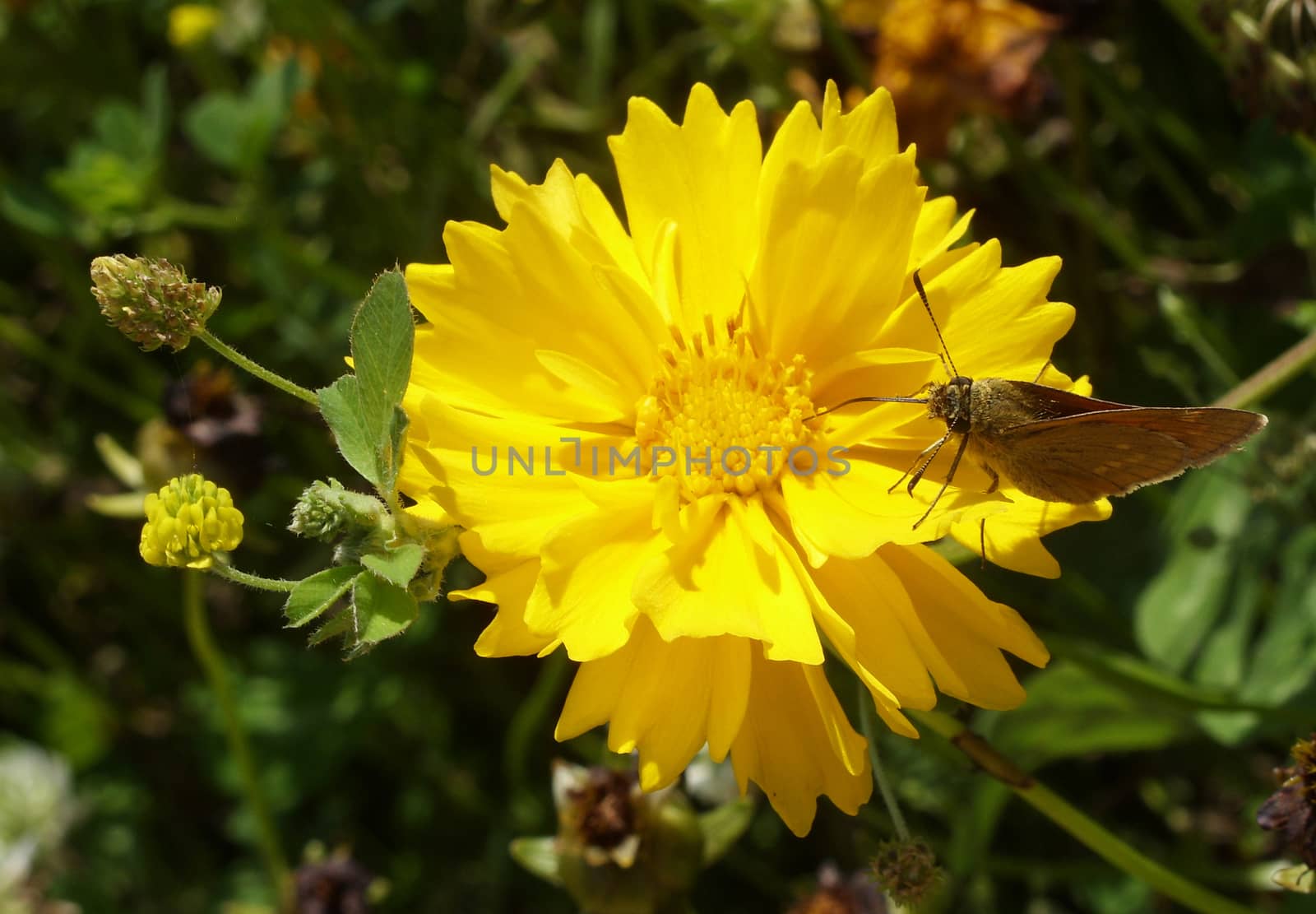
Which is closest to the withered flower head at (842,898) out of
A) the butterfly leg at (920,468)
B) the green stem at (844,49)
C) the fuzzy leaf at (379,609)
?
the butterfly leg at (920,468)

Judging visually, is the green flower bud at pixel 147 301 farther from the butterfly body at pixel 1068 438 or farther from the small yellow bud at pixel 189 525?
the butterfly body at pixel 1068 438

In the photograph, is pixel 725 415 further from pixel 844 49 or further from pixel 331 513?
pixel 844 49

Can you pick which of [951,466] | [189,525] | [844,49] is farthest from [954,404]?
[844,49]

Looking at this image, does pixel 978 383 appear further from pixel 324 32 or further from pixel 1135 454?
pixel 324 32

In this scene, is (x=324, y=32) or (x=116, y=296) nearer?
(x=116, y=296)

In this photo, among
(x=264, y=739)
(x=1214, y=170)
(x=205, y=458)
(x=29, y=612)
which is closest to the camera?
(x=205, y=458)

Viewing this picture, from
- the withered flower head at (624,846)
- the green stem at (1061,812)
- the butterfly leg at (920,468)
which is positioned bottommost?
the withered flower head at (624,846)

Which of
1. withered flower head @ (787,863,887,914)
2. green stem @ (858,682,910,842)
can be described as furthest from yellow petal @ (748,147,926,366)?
withered flower head @ (787,863,887,914)

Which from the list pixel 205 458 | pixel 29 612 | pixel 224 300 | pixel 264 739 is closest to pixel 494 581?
pixel 205 458
